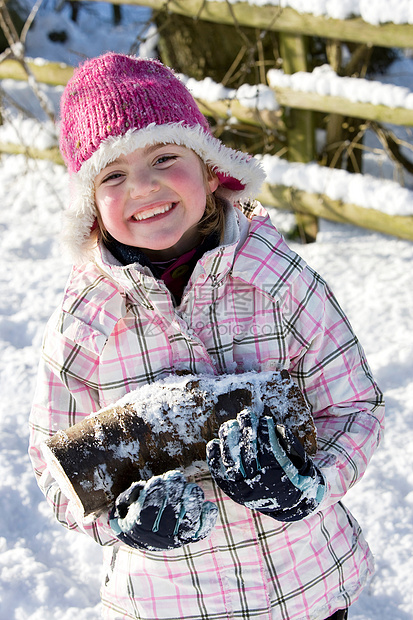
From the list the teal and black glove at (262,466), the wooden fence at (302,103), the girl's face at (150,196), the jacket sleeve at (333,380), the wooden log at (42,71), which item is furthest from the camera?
the wooden log at (42,71)

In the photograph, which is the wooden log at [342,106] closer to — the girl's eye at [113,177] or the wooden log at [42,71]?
the wooden log at [42,71]

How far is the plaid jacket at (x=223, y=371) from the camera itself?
1323 mm

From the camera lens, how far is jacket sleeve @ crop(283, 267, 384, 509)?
1375 mm

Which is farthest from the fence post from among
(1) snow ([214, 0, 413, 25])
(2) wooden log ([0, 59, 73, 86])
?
(2) wooden log ([0, 59, 73, 86])

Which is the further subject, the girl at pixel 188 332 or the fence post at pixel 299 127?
the fence post at pixel 299 127

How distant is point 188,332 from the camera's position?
1.32m

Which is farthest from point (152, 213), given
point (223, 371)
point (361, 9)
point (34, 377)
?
point (361, 9)

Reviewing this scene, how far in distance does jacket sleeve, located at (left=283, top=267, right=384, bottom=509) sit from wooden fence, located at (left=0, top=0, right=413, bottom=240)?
6.43ft

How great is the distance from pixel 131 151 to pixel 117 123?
0.22ft

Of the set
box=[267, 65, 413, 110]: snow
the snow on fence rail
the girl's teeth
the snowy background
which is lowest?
the snowy background

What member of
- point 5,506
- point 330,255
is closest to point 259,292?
point 5,506

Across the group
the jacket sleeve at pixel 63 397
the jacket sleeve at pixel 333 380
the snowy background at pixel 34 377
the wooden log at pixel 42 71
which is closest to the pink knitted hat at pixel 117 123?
the jacket sleeve at pixel 63 397

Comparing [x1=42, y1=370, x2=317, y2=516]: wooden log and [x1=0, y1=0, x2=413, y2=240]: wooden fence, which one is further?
[x1=0, y1=0, x2=413, y2=240]: wooden fence

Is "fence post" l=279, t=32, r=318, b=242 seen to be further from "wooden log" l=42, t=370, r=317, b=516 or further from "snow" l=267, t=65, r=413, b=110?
"wooden log" l=42, t=370, r=317, b=516
